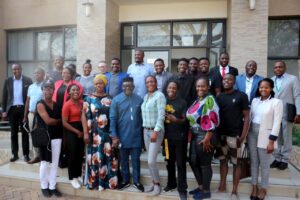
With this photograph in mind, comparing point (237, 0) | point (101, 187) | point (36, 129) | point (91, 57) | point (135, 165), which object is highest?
point (237, 0)

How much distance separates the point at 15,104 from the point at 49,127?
1.85 metres

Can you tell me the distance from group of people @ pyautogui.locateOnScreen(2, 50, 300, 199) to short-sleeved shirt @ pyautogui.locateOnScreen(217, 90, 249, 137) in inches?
0.5

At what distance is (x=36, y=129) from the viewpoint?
12.0 ft

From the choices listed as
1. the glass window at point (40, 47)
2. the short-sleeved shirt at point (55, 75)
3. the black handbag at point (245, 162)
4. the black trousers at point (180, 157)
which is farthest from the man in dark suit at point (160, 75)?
the glass window at point (40, 47)

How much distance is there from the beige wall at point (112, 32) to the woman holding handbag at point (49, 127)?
3.73m

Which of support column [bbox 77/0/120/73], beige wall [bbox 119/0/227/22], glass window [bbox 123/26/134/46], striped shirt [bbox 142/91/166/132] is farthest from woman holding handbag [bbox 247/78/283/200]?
glass window [bbox 123/26/134/46]

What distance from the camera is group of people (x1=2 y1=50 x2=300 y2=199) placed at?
333 centimetres

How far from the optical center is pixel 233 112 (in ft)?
10.9

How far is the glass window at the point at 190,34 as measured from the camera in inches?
305

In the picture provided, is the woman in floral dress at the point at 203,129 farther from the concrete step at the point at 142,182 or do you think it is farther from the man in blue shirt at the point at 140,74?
the man in blue shirt at the point at 140,74

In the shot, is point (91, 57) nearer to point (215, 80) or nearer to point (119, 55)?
point (119, 55)

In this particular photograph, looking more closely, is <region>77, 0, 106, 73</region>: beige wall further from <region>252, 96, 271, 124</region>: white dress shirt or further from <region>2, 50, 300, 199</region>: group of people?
<region>252, 96, 271, 124</region>: white dress shirt

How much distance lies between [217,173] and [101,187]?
2150mm

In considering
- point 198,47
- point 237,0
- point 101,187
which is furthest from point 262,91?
point 198,47
